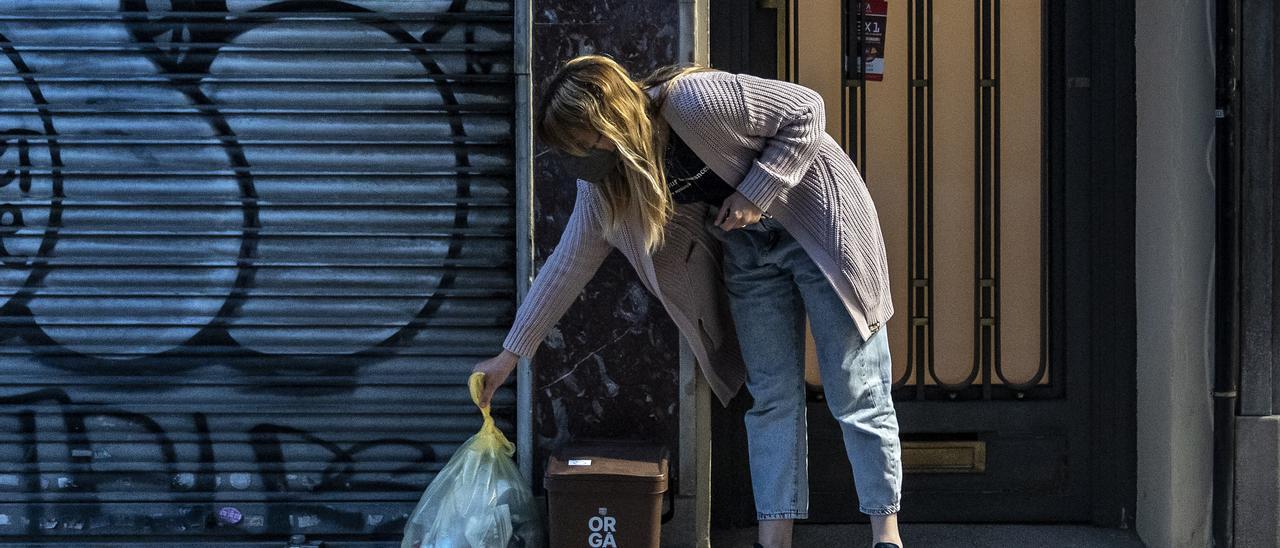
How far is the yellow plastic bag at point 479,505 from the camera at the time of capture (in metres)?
3.76

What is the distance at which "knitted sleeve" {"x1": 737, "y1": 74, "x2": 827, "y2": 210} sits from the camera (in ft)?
10.7

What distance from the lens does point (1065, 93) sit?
4.30m

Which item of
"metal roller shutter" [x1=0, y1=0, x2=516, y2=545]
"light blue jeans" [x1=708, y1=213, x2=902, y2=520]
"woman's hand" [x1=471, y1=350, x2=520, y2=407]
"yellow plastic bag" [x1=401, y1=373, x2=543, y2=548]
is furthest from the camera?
"metal roller shutter" [x1=0, y1=0, x2=516, y2=545]

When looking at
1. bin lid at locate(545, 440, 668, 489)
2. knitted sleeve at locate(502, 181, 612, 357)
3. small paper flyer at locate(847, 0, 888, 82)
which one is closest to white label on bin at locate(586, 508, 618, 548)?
bin lid at locate(545, 440, 668, 489)

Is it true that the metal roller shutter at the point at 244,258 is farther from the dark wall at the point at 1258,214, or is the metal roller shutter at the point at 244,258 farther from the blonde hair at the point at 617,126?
the dark wall at the point at 1258,214

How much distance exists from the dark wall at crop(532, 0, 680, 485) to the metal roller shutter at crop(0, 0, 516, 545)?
0.20 metres

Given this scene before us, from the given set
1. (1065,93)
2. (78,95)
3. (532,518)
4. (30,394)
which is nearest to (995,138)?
(1065,93)

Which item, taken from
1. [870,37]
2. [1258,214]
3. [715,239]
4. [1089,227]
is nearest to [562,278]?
[715,239]

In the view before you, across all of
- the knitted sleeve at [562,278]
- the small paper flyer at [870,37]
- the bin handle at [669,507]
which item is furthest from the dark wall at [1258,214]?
the knitted sleeve at [562,278]

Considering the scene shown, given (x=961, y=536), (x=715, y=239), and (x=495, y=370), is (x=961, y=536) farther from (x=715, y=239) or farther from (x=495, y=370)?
(x=495, y=370)

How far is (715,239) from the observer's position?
3674mm

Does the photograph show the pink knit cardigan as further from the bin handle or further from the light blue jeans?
the bin handle

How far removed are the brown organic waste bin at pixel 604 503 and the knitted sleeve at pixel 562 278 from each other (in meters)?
0.38

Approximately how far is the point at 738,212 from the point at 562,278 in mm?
563
